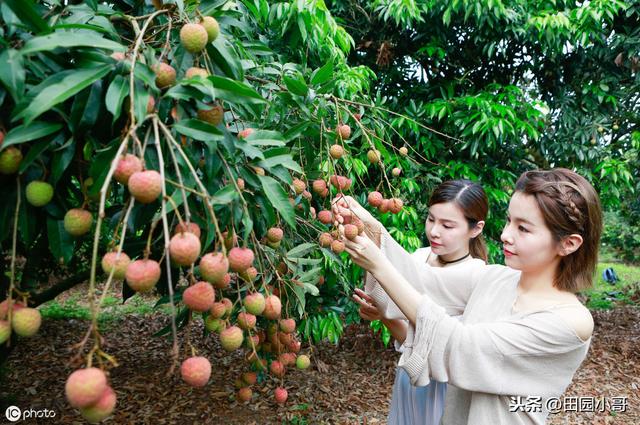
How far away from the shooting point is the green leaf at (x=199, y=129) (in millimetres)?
630

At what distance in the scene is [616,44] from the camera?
337 centimetres

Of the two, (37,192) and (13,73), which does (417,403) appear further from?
(13,73)

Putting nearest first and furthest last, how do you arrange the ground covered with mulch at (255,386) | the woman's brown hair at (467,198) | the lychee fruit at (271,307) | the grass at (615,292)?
the lychee fruit at (271,307) → the woman's brown hair at (467,198) → the ground covered with mulch at (255,386) → the grass at (615,292)

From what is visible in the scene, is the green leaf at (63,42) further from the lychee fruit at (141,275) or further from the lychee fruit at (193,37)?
the lychee fruit at (141,275)

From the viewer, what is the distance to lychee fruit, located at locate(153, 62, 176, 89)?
68 centimetres

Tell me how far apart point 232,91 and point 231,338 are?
15.7 inches

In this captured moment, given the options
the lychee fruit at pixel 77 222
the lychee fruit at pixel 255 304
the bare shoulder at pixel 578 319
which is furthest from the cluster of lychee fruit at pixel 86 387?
the bare shoulder at pixel 578 319

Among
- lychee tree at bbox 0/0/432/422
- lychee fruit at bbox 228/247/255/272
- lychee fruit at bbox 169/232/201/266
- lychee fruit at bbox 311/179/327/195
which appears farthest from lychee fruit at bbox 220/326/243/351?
lychee fruit at bbox 311/179/327/195

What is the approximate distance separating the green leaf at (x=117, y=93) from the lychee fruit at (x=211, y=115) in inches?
4.3

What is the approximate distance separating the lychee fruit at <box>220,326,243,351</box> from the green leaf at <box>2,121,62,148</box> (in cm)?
41

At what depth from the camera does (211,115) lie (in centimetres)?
69

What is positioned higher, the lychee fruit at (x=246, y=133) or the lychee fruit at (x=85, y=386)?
the lychee fruit at (x=246, y=133)

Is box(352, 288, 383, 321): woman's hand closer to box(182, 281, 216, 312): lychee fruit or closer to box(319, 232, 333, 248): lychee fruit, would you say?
box(319, 232, 333, 248): lychee fruit

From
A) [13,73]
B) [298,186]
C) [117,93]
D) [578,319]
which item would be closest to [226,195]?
[117,93]
